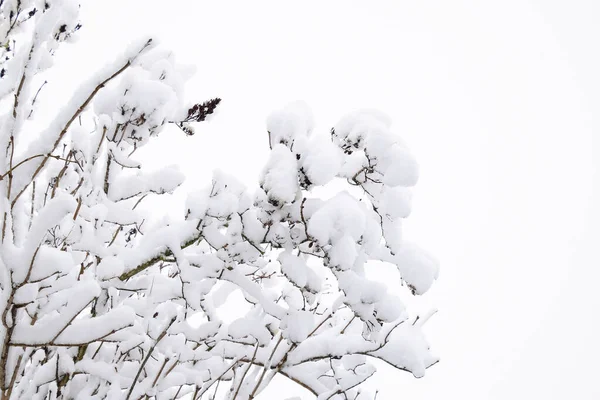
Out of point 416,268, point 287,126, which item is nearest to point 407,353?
point 416,268

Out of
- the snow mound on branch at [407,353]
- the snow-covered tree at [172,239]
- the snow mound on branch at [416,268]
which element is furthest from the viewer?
the snow mound on branch at [407,353]

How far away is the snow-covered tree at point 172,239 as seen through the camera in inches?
52.1

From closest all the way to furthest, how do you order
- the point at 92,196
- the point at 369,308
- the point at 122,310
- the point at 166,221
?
the point at 122,310, the point at 369,308, the point at 92,196, the point at 166,221

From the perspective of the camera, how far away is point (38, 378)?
1783mm

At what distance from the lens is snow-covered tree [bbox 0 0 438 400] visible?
1.32 meters

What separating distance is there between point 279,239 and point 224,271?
299 millimetres

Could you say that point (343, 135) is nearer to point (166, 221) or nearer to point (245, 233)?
point (245, 233)

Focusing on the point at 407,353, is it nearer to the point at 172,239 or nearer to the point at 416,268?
the point at 416,268

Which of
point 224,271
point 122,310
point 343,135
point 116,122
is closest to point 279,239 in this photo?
point 224,271

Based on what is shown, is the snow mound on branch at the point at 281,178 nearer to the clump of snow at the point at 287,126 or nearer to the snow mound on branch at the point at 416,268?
the clump of snow at the point at 287,126

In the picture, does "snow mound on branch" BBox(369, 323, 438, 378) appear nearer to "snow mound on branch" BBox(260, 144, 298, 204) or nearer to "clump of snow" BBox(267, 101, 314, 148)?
"snow mound on branch" BBox(260, 144, 298, 204)

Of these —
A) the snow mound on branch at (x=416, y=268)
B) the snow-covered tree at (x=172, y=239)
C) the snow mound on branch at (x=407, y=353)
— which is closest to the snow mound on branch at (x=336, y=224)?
the snow-covered tree at (x=172, y=239)

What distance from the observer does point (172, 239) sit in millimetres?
1625

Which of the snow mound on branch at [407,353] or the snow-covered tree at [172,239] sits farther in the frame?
the snow mound on branch at [407,353]
